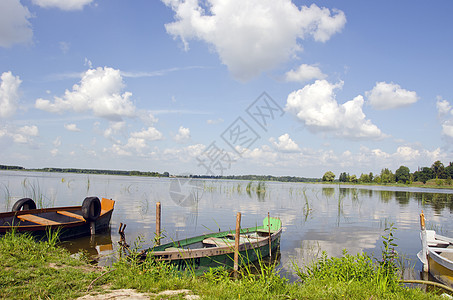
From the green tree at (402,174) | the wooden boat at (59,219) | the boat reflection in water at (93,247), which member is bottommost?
the boat reflection in water at (93,247)

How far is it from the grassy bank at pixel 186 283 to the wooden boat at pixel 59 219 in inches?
227

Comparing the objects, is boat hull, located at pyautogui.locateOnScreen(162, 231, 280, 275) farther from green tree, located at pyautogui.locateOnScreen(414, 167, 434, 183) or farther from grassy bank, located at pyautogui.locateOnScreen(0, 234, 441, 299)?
green tree, located at pyautogui.locateOnScreen(414, 167, 434, 183)

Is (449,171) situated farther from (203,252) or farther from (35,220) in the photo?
(35,220)

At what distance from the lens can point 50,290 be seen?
5.66 m

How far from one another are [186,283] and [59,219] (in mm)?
12301

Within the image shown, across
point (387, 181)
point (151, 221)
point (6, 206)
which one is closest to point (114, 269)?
point (151, 221)

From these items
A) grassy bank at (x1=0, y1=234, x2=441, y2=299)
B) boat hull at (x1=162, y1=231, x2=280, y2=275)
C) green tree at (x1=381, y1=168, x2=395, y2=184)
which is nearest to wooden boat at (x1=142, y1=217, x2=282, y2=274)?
boat hull at (x1=162, y1=231, x2=280, y2=275)

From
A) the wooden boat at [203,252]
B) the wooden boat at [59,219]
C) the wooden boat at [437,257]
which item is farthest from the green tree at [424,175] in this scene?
the wooden boat at [59,219]

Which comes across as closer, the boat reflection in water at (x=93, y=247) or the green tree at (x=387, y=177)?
the boat reflection in water at (x=93, y=247)

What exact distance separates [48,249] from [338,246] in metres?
12.7

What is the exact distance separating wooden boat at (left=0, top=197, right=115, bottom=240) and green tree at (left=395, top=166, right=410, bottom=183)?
354ft

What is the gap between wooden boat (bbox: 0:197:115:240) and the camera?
42.7 ft

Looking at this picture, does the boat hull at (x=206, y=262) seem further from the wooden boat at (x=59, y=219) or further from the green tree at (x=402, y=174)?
the green tree at (x=402, y=174)

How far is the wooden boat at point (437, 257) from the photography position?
999cm
